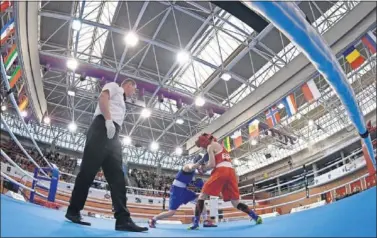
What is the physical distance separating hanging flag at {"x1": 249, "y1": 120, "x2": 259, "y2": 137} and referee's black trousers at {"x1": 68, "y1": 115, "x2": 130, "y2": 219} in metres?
7.59

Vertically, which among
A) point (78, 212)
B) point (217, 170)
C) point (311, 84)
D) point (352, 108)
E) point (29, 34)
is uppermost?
point (29, 34)

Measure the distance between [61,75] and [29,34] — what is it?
6.74 metres

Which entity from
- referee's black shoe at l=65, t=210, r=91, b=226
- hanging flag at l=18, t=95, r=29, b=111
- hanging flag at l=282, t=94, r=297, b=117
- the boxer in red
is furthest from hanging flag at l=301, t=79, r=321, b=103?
hanging flag at l=18, t=95, r=29, b=111

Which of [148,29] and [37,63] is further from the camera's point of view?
[148,29]

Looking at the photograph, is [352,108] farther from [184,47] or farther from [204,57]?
[204,57]

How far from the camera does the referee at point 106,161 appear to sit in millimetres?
2287

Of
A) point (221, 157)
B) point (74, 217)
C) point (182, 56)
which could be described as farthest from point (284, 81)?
point (74, 217)

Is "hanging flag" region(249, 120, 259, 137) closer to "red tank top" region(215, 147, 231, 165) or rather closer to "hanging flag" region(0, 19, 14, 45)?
"red tank top" region(215, 147, 231, 165)

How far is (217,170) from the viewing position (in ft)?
11.6

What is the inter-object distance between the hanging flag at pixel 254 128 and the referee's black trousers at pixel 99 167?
7.59 m

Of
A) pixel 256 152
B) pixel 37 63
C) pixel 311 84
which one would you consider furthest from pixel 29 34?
pixel 256 152

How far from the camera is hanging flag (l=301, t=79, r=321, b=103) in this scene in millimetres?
6309

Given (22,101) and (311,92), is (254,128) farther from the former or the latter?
(22,101)

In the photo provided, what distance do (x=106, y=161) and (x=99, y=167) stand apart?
0.44ft
